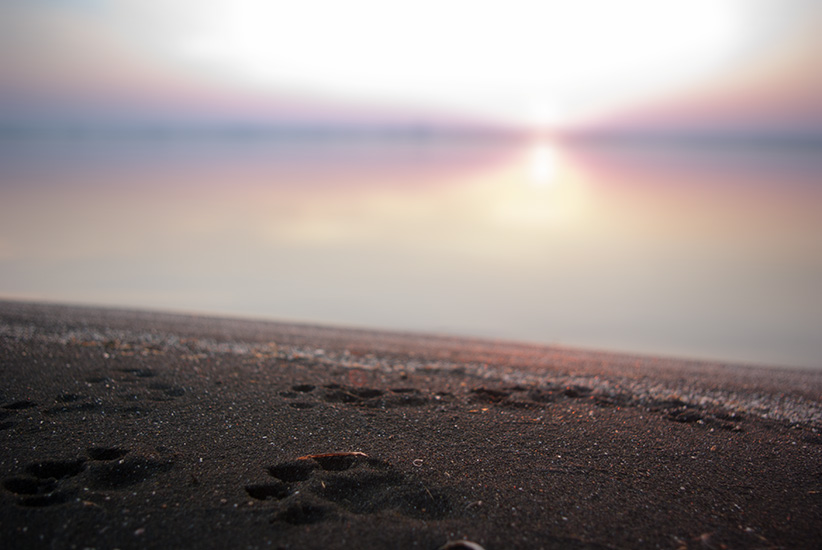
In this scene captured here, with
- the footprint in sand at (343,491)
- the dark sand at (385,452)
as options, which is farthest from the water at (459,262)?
the footprint in sand at (343,491)

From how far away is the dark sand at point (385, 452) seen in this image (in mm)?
3215

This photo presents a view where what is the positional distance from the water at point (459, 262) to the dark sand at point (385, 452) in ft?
14.1

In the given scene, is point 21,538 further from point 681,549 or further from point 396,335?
point 396,335

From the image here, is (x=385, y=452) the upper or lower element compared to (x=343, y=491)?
upper

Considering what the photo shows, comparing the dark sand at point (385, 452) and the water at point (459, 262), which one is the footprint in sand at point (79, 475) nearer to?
the dark sand at point (385, 452)

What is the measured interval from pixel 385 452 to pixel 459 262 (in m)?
11.8

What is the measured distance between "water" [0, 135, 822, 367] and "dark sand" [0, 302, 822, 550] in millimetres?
4288

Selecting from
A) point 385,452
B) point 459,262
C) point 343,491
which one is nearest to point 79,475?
point 343,491

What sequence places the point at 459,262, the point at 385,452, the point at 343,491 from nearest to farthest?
the point at 343,491
the point at 385,452
the point at 459,262

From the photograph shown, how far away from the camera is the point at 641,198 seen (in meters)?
30.4

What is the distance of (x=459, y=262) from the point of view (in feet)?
51.2

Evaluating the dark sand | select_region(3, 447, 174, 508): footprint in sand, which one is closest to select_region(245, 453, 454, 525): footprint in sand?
the dark sand

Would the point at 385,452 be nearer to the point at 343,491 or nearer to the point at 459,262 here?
the point at 343,491

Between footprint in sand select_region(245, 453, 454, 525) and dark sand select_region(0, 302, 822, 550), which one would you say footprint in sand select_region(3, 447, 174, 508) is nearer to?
dark sand select_region(0, 302, 822, 550)
